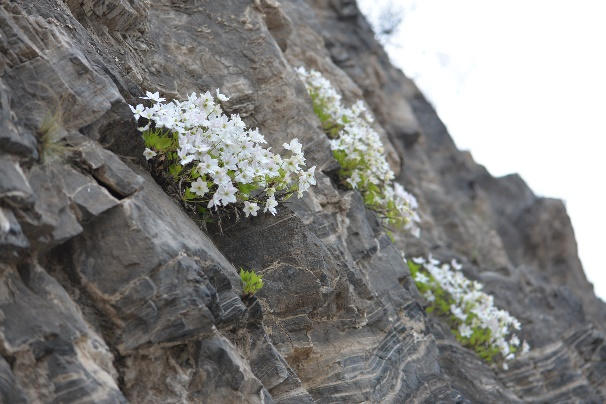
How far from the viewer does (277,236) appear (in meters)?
6.21

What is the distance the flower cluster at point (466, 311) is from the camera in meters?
8.91

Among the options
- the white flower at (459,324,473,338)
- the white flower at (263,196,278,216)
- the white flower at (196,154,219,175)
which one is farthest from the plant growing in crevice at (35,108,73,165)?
the white flower at (459,324,473,338)

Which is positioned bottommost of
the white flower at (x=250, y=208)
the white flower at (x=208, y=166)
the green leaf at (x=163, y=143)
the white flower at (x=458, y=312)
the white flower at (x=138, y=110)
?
the white flower at (x=458, y=312)

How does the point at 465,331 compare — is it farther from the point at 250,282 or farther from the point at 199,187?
the point at 199,187

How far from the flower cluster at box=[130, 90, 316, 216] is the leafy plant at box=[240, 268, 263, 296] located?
53 cm

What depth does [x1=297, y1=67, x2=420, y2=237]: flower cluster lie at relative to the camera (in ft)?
25.1

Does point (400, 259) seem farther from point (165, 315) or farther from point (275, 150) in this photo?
point (165, 315)

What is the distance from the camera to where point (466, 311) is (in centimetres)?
902

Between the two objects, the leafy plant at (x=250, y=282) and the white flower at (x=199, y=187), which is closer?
the leafy plant at (x=250, y=282)

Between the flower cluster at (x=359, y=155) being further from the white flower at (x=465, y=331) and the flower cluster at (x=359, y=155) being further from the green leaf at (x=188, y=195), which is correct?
the green leaf at (x=188, y=195)

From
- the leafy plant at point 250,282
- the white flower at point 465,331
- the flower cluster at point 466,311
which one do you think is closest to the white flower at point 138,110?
the leafy plant at point 250,282

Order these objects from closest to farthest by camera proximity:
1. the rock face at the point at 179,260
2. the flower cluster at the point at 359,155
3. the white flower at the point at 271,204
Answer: the rock face at the point at 179,260 → the white flower at the point at 271,204 → the flower cluster at the point at 359,155

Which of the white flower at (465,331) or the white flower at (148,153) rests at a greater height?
the white flower at (148,153)

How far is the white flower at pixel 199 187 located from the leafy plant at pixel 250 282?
64 centimetres
